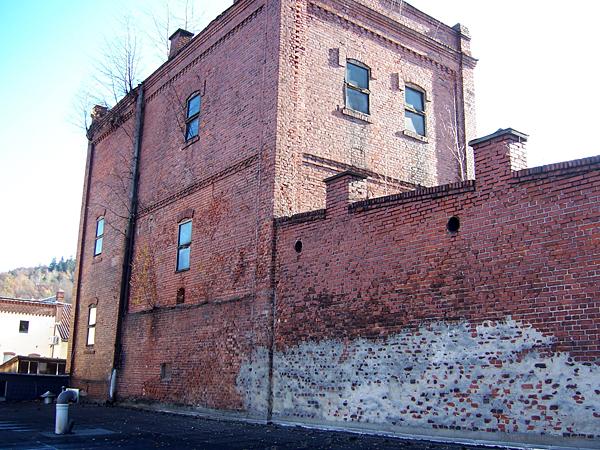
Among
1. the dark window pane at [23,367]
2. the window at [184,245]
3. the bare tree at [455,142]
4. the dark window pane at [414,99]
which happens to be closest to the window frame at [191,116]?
the window at [184,245]

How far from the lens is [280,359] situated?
12.2 metres

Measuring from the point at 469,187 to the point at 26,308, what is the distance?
4363 cm

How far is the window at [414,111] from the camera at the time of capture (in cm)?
1658

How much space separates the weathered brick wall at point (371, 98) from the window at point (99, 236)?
1034 cm

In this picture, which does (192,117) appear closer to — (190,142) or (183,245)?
(190,142)

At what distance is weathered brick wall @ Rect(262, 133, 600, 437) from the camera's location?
8180 millimetres

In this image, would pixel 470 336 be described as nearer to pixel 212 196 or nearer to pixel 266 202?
pixel 266 202

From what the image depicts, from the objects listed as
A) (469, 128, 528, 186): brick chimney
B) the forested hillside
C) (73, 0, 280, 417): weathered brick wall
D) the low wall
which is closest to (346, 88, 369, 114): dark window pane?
(73, 0, 280, 417): weathered brick wall

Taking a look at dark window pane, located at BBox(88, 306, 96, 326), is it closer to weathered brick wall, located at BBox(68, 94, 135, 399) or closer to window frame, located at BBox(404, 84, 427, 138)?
weathered brick wall, located at BBox(68, 94, 135, 399)

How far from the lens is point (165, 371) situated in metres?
15.9

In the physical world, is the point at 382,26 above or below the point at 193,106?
above

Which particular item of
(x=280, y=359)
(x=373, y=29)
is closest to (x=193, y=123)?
(x=373, y=29)

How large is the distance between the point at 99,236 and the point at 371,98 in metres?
11.3

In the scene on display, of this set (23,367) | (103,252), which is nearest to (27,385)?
(23,367)
